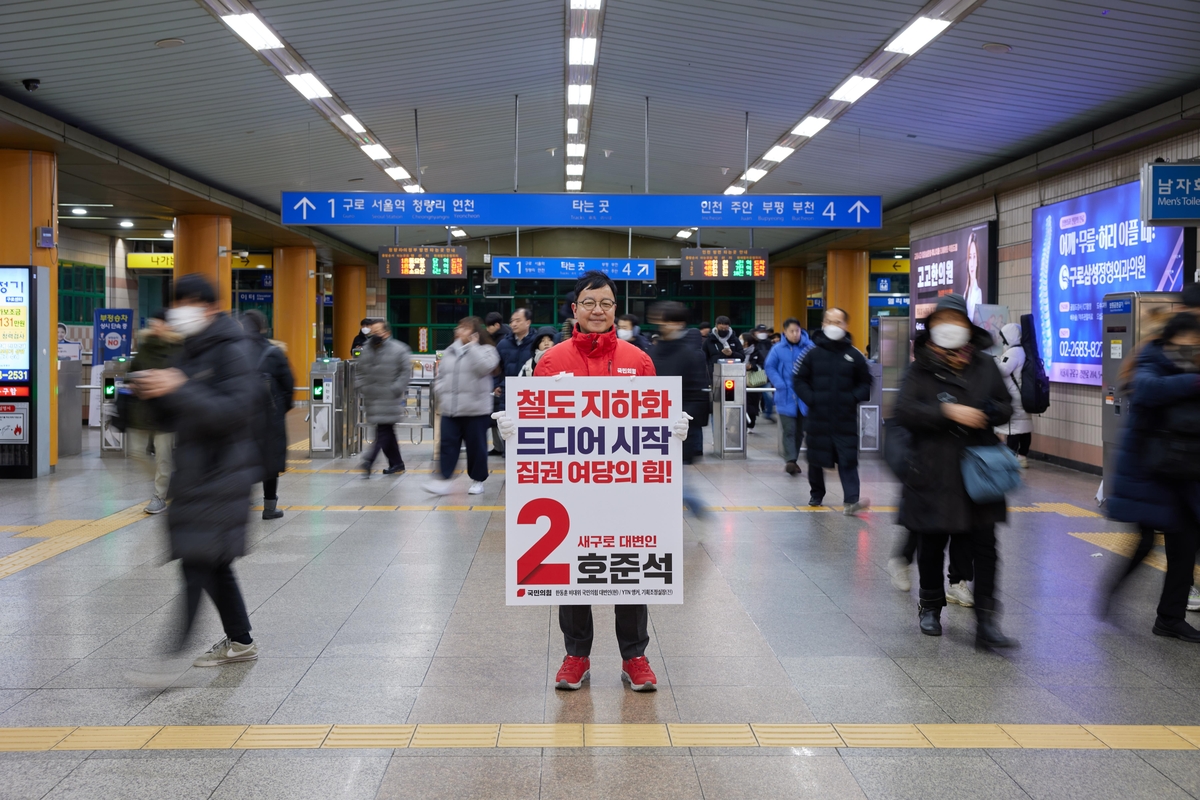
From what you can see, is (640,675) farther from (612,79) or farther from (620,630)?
(612,79)

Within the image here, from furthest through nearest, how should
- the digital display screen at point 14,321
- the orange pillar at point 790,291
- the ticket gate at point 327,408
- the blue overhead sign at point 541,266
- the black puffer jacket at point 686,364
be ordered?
the orange pillar at point 790,291 < the blue overhead sign at point 541,266 < the ticket gate at point 327,408 < the digital display screen at point 14,321 < the black puffer jacket at point 686,364

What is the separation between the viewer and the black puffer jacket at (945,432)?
4457mm

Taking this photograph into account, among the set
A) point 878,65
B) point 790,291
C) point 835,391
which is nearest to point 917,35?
point 878,65

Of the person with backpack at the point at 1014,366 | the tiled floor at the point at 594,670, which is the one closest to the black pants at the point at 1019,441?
the person with backpack at the point at 1014,366

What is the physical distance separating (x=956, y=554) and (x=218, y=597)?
3485 mm

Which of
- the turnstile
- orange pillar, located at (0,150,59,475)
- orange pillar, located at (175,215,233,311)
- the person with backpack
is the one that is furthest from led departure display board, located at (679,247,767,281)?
orange pillar, located at (0,150,59,475)

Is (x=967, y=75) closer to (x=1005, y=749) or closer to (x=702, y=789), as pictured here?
(x=1005, y=749)

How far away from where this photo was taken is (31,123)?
10.2 m

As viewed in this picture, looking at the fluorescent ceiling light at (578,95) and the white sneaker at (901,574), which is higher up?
the fluorescent ceiling light at (578,95)

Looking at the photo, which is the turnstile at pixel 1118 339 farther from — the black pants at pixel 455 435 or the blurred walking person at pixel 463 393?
the black pants at pixel 455 435

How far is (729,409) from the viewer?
12.9 metres

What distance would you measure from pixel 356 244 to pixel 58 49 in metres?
17.5

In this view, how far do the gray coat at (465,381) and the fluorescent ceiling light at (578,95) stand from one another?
523 cm

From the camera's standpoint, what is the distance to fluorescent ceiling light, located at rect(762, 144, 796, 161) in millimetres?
14560
